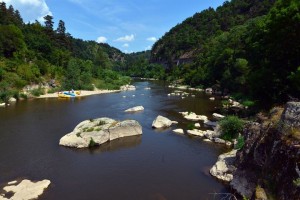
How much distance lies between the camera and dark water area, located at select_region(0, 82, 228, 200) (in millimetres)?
19953

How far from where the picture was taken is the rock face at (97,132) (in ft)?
95.6

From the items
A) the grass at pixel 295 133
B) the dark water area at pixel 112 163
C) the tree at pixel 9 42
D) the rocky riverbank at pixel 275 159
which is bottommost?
the dark water area at pixel 112 163

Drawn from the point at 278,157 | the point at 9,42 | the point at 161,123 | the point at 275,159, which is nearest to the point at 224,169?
the point at 275,159

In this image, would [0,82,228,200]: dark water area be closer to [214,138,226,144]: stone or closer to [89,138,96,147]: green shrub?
[89,138,96,147]: green shrub

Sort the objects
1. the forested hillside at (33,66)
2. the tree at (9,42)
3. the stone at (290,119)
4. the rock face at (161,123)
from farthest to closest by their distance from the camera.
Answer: the tree at (9,42) < the forested hillside at (33,66) < the rock face at (161,123) < the stone at (290,119)

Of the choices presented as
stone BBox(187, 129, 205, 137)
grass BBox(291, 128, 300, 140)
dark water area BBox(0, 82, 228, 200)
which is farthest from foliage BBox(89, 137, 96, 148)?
grass BBox(291, 128, 300, 140)

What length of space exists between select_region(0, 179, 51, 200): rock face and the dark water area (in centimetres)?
50

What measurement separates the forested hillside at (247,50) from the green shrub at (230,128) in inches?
186

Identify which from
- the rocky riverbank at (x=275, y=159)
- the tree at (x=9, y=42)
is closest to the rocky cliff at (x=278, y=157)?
the rocky riverbank at (x=275, y=159)

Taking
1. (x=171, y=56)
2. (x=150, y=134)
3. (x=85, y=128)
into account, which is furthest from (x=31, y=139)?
(x=171, y=56)

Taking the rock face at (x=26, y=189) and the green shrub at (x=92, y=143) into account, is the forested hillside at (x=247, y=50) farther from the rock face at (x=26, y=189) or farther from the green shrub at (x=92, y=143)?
the rock face at (x=26, y=189)

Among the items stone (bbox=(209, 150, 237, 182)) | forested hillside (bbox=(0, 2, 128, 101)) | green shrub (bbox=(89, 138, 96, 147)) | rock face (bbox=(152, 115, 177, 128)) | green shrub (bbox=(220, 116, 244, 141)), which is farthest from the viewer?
forested hillside (bbox=(0, 2, 128, 101))

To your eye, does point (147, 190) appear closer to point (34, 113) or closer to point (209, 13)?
point (34, 113)

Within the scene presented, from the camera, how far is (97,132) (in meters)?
30.5
